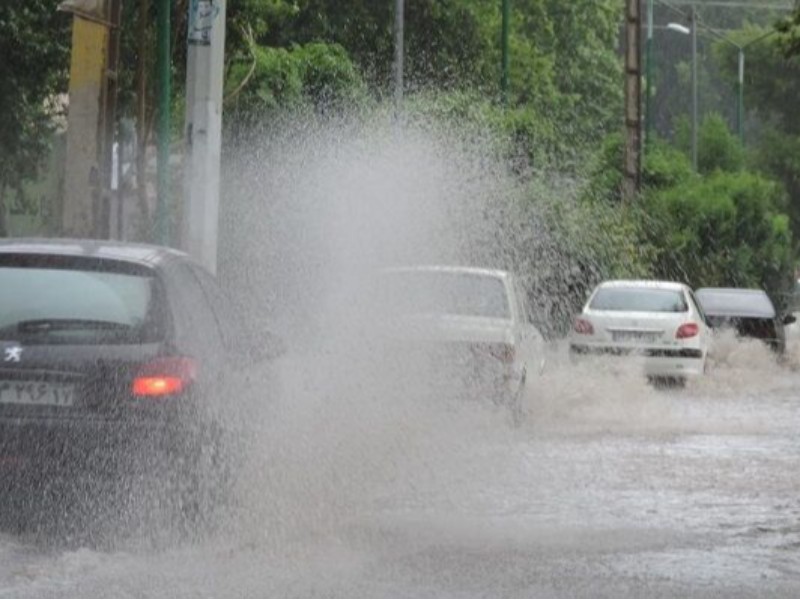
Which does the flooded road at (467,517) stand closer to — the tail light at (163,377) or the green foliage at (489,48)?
the tail light at (163,377)

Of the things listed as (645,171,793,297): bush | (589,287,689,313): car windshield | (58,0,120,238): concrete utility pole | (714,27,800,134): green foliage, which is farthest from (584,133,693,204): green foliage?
(714,27,800,134): green foliage

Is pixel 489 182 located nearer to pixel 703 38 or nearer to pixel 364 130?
pixel 364 130

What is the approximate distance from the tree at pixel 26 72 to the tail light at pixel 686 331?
8.80m

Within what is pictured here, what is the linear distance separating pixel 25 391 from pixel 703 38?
94551 mm

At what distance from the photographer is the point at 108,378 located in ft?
34.1

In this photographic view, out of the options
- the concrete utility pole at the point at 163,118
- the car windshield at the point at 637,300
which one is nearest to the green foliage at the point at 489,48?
the car windshield at the point at 637,300

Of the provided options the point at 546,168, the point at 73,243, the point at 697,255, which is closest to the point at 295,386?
the point at 73,243

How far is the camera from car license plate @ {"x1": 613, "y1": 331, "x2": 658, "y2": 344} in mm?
26672

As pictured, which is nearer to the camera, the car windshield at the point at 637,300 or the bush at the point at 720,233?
the car windshield at the point at 637,300

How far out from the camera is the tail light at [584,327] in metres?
26.7

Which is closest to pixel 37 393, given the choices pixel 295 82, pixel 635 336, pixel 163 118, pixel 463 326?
pixel 463 326

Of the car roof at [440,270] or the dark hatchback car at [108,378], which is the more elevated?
the car roof at [440,270]

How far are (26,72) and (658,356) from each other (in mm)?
9135

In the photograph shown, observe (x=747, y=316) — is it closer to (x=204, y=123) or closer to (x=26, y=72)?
(x=26, y=72)
